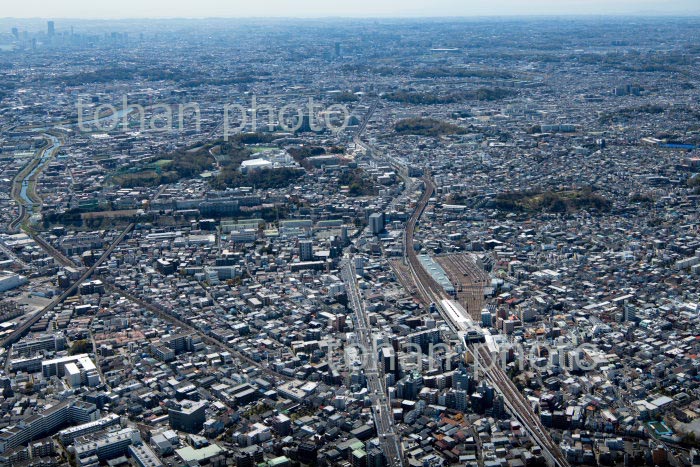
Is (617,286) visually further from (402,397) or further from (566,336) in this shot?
(402,397)

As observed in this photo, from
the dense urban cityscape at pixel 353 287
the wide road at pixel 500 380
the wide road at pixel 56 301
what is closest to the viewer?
the wide road at pixel 500 380

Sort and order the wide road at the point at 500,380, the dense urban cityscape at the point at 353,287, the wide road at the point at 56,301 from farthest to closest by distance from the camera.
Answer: the wide road at the point at 56,301 < the dense urban cityscape at the point at 353,287 < the wide road at the point at 500,380

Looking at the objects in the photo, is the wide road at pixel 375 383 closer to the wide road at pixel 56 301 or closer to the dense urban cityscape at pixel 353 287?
the dense urban cityscape at pixel 353 287

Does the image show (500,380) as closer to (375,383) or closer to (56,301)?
(375,383)

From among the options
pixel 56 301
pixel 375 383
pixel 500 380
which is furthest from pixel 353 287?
pixel 56 301

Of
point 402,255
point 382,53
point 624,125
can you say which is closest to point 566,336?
point 402,255

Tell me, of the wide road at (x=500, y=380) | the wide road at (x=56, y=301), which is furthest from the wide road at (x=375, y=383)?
the wide road at (x=56, y=301)

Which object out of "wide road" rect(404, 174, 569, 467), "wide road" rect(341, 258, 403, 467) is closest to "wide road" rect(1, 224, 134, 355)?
"wide road" rect(341, 258, 403, 467)
